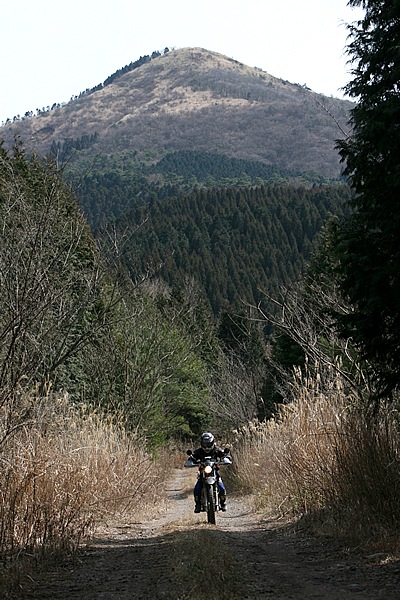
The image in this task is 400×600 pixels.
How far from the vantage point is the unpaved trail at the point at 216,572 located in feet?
20.4

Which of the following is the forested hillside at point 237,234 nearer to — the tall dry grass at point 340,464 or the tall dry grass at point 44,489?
the tall dry grass at point 340,464

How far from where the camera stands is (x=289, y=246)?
450 feet

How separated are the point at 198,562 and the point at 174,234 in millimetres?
129837

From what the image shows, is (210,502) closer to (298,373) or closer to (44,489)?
(298,373)

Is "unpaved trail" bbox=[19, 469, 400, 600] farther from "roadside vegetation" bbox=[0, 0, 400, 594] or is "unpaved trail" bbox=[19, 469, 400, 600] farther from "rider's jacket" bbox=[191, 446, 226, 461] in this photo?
"rider's jacket" bbox=[191, 446, 226, 461]

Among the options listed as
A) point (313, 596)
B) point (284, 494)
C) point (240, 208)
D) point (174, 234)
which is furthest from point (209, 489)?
point (240, 208)

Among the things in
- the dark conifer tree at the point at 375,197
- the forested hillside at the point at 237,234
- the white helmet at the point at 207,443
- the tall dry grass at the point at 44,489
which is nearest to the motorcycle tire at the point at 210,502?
the white helmet at the point at 207,443

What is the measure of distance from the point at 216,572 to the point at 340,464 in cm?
410

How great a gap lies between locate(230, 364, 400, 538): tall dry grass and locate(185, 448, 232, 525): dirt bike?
132cm

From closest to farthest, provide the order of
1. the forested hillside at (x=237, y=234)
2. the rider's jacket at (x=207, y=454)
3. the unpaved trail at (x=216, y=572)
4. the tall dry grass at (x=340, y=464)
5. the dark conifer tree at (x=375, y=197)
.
Answer: 1. the unpaved trail at (x=216, y=572)
2. the dark conifer tree at (x=375, y=197)
3. the tall dry grass at (x=340, y=464)
4. the rider's jacket at (x=207, y=454)
5. the forested hillside at (x=237, y=234)

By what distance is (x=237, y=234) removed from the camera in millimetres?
Answer: 142000

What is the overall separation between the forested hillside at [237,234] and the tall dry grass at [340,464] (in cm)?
10484

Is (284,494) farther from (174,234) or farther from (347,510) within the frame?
(174,234)

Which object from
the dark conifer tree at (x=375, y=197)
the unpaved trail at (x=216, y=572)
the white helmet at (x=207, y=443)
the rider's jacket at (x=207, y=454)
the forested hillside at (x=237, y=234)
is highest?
the forested hillside at (x=237, y=234)
